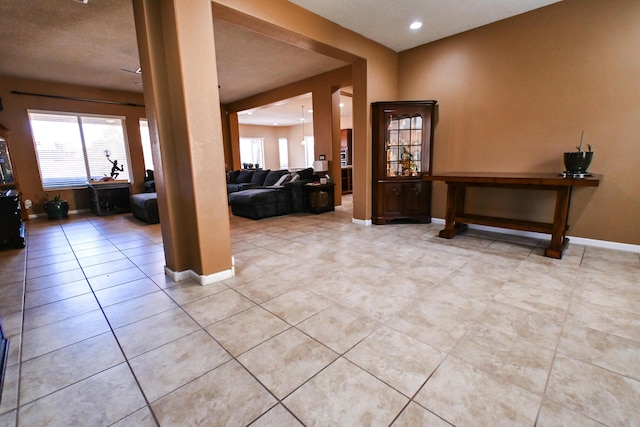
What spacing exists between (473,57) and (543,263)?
2.96 m

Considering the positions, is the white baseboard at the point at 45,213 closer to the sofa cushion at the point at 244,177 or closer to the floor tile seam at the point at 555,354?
the sofa cushion at the point at 244,177

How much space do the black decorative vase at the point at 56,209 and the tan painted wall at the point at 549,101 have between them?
25.5 ft

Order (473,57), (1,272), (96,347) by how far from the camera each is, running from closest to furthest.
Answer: (96,347), (1,272), (473,57)

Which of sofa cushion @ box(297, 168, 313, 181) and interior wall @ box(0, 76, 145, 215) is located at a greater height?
interior wall @ box(0, 76, 145, 215)

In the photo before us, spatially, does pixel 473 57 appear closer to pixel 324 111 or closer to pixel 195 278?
pixel 324 111

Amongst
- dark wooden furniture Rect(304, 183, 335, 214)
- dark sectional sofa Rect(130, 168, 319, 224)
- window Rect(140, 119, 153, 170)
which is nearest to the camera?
dark sectional sofa Rect(130, 168, 319, 224)

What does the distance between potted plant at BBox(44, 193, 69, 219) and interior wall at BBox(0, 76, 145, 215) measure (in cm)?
31

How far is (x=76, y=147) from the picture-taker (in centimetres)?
671

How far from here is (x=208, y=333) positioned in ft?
6.20

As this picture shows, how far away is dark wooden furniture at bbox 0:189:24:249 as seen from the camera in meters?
3.82

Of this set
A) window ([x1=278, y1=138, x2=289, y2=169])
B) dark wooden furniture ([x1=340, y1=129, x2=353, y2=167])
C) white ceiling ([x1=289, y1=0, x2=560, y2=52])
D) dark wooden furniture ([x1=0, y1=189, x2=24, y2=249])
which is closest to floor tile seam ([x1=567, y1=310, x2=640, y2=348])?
white ceiling ([x1=289, y1=0, x2=560, y2=52])

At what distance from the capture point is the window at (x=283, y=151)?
14587mm

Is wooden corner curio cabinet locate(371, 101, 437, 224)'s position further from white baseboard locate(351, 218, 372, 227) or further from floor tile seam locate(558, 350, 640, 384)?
floor tile seam locate(558, 350, 640, 384)

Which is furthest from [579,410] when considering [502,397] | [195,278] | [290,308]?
[195,278]
